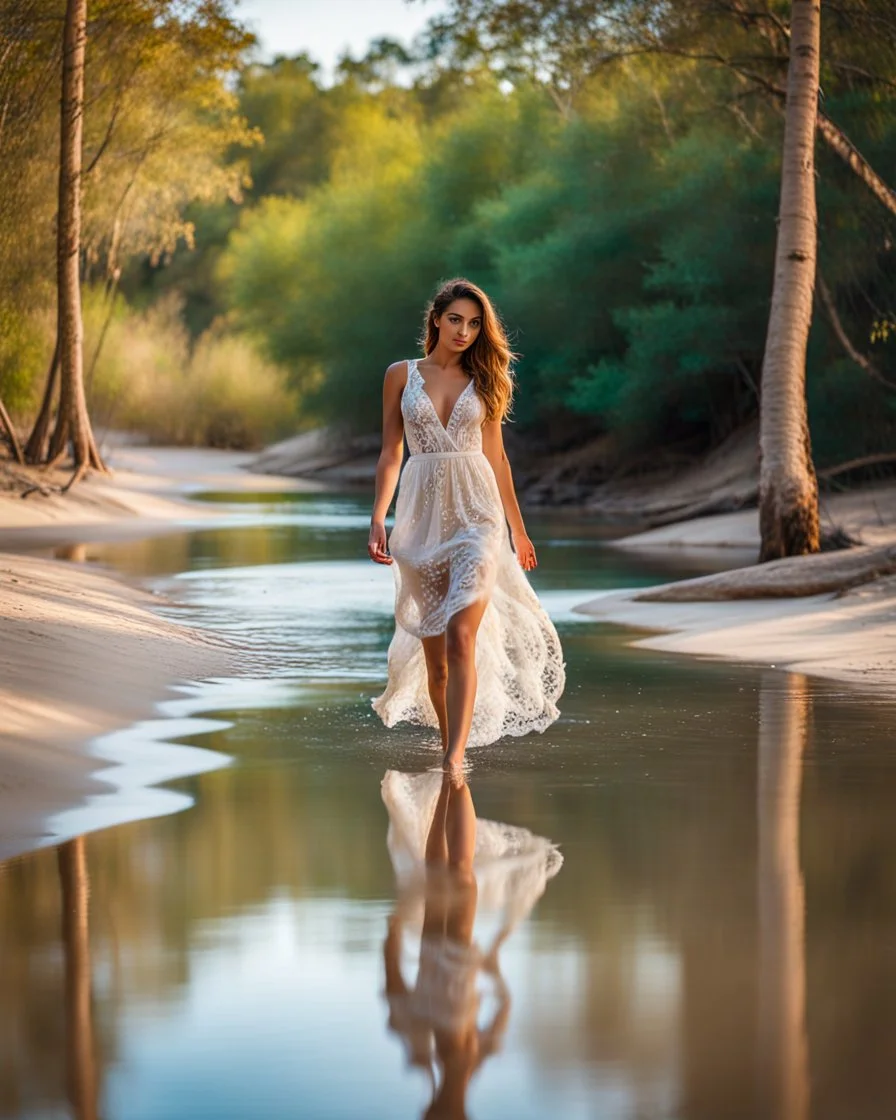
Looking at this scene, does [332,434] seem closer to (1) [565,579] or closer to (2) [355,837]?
(1) [565,579]

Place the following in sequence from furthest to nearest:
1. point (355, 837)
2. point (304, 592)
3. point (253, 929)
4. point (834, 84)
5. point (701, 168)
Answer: point (701, 168), point (834, 84), point (304, 592), point (355, 837), point (253, 929)

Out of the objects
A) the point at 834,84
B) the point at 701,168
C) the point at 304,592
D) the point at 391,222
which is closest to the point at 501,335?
the point at 304,592

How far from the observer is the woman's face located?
746 centimetres

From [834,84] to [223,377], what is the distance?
3246 cm

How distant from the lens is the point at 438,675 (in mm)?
7879

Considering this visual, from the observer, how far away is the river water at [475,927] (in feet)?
12.7

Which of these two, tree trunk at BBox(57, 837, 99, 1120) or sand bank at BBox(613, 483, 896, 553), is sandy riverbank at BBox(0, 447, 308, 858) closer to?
tree trunk at BBox(57, 837, 99, 1120)

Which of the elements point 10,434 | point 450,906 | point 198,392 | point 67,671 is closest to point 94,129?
point 10,434

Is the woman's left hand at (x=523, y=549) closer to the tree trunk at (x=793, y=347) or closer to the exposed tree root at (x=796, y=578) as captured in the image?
the exposed tree root at (x=796, y=578)

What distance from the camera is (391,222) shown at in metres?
44.1

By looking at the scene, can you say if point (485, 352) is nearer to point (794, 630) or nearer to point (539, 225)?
point (794, 630)

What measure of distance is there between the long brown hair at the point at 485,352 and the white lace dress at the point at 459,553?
59 mm

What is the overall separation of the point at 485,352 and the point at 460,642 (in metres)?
1.15

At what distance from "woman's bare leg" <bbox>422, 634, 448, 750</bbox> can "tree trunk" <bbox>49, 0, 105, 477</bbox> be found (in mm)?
17130
